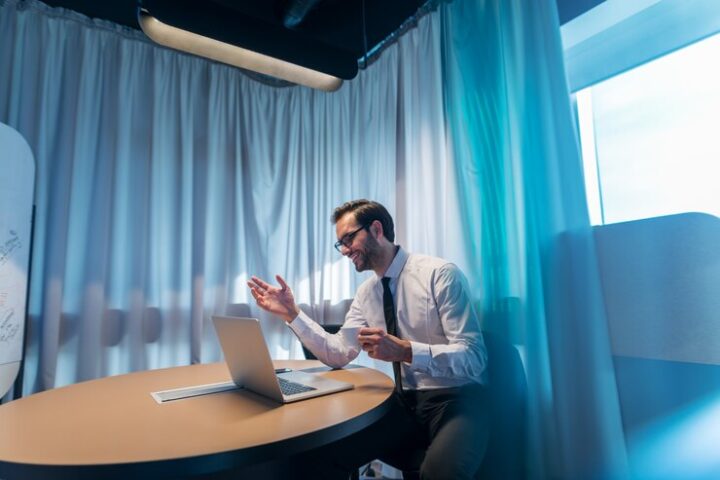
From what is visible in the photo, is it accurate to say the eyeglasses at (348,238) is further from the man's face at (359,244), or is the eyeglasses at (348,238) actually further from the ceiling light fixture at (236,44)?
the ceiling light fixture at (236,44)

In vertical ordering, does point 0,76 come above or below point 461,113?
above

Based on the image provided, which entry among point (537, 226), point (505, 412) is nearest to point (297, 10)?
point (537, 226)

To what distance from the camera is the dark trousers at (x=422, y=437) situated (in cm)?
129

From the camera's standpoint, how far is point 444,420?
1414mm

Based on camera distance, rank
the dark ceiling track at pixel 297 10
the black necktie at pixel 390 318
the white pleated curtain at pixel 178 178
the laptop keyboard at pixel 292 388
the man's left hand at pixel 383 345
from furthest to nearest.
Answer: the white pleated curtain at pixel 178 178, the dark ceiling track at pixel 297 10, the black necktie at pixel 390 318, the man's left hand at pixel 383 345, the laptop keyboard at pixel 292 388

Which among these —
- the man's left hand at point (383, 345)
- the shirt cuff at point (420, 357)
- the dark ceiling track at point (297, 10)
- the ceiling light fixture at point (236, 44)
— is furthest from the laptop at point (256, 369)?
the dark ceiling track at point (297, 10)

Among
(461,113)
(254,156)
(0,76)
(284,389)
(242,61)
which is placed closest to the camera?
(284,389)

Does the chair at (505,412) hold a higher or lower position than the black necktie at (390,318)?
lower

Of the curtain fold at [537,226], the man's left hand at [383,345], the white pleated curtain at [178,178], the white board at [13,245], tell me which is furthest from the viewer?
the white pleated curtain at [178,178]

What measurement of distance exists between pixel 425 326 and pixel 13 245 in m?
2.22

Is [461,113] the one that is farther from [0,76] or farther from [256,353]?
[0,76]

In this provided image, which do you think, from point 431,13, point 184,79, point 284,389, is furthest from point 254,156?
point 284,389

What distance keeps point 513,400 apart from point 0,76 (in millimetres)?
3351

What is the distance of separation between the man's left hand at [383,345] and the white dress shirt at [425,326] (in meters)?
0.03
